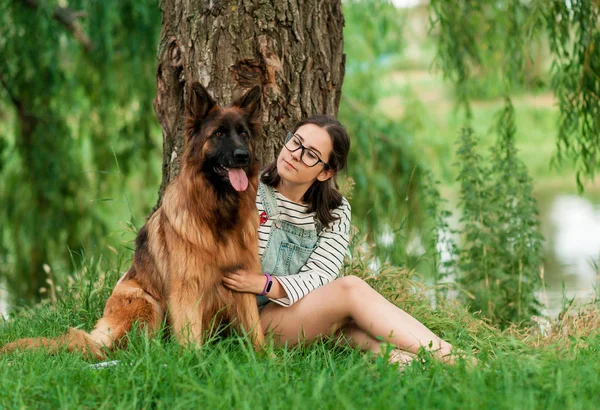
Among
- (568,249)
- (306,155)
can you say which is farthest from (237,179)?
(568,249)

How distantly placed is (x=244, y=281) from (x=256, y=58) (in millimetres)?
1507

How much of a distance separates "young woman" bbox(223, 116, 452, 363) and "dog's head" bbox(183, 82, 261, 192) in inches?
12.9

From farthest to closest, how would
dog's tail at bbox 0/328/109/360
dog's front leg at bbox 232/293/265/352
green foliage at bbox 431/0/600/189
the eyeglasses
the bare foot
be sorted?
green foliage at bbox 431/0/600/189 < the eyeglasses < dog's front leg at bbox 232/293/265/352 < dog's tail at bbox 0/328/109/360 < the bare foot

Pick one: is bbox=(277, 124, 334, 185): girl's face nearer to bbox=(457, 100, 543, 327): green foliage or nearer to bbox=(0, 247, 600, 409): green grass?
bbox=(0, 247, 600, 409): green grass

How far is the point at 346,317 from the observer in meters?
3.89

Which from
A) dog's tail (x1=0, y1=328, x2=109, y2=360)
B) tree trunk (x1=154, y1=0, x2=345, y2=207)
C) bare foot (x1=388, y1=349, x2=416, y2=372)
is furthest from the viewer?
tree trunk (x1=154, y1=0, x2=345, y2=207)

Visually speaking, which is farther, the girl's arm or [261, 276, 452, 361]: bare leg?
the girl's arm

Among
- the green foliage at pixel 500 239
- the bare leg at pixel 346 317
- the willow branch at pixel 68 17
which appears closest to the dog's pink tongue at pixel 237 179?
the bare leg at pixel 346 317

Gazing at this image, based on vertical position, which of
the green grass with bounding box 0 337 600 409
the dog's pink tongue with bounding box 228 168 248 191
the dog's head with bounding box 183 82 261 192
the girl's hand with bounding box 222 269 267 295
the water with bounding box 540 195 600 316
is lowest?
the water with bounding box 540 195 600 316

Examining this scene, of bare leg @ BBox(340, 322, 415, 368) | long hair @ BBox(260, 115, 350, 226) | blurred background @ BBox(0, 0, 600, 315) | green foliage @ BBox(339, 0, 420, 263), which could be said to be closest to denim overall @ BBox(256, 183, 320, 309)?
long hair @ BBox(260, 115, 350, 226)

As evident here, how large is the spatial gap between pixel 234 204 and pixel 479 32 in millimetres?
4223

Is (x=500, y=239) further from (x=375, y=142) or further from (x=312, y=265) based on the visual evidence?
(x=375, y=142)

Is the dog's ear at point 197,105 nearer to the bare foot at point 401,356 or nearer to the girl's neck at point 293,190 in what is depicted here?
the girl's neck at point 293,190

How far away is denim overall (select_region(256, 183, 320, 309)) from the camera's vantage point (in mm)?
4109
